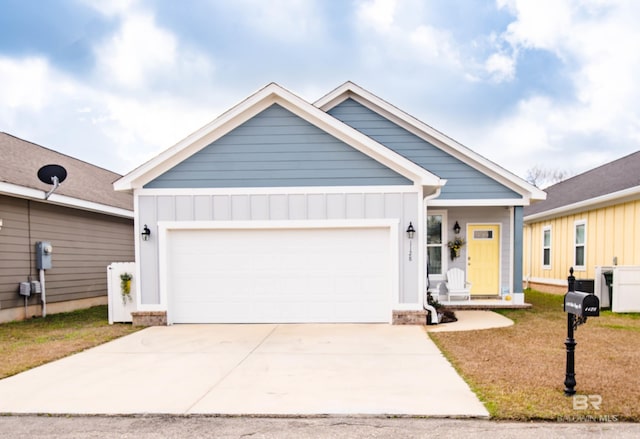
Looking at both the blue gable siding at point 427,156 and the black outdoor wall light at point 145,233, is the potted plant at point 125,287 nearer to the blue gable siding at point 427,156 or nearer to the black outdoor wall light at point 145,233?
the black outdoor wall light at point 145,233

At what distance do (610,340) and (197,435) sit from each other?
6.49m

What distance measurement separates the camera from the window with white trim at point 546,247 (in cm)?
1514

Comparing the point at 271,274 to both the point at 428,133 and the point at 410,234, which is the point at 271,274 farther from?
the point at 428,133

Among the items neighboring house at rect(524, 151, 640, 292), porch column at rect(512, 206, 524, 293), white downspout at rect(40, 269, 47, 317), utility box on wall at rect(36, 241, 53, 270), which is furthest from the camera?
neighboring house at rect(524, 151, 640, 292)

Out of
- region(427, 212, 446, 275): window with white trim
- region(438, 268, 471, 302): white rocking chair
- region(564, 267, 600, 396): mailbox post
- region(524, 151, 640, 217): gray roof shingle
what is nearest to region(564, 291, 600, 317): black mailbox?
region(564, 267, 600, 396): mailbox post

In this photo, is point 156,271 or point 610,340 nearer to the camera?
point 610,340

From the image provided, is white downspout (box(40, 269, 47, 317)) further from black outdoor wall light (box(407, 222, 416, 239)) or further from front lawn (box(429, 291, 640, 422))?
front lawn (box(429, 291, 640, 422))

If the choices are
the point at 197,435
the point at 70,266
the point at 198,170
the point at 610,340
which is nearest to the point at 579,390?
the point at 610,340

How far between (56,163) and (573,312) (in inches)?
524

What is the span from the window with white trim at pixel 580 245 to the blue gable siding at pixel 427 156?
4219 millimetres

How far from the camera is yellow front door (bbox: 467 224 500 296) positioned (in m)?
11.3

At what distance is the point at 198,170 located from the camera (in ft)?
27.4

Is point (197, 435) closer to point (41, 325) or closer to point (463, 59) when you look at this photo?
point (41, 325)

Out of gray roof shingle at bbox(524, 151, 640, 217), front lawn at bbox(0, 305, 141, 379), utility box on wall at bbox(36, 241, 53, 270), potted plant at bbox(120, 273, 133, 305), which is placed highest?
gray roof shingle at bbox(524, 151, 640, 217)
